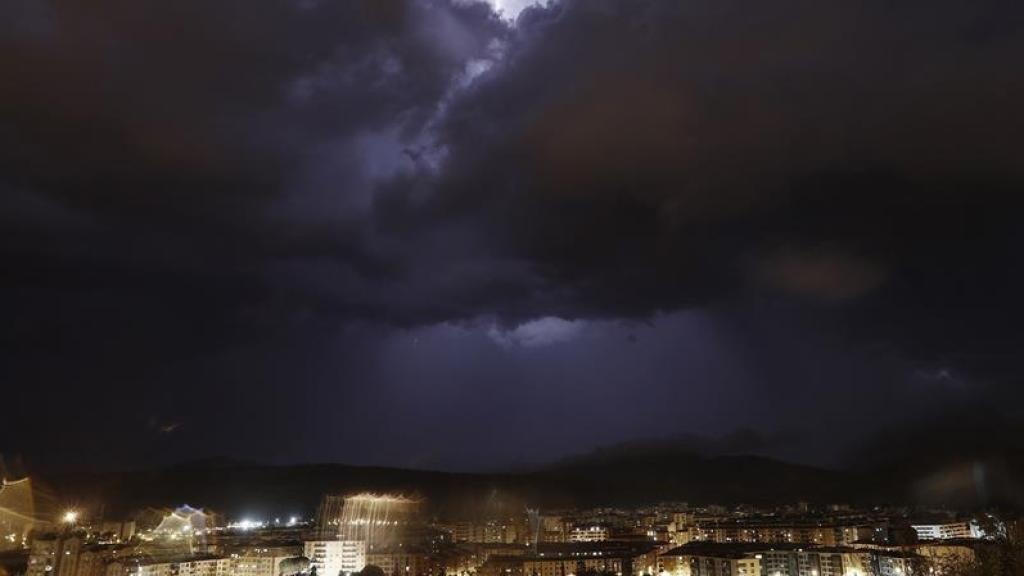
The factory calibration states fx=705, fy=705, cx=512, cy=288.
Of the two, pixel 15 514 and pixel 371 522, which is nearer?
pixel 15 514

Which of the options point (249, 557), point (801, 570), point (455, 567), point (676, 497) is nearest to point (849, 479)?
point (676, 497)

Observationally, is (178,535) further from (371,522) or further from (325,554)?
(325,554)

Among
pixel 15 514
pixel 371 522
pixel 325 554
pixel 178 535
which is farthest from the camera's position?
pixel 371 522

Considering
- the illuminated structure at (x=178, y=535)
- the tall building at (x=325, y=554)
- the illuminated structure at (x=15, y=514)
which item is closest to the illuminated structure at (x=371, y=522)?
the tall building at (x=325, y=554)

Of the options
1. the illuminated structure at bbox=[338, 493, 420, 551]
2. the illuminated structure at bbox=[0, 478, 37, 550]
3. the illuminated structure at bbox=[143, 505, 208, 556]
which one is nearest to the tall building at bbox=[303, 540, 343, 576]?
the illuminated structure at bbox=[338, 493, 420, 551]

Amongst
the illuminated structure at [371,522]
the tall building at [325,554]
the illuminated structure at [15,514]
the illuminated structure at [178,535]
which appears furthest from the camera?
the illuminated structure at [371,522]

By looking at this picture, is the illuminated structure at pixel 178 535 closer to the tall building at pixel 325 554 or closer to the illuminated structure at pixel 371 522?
the tall building at pixel 325 554

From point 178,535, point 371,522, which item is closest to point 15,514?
point 178,535

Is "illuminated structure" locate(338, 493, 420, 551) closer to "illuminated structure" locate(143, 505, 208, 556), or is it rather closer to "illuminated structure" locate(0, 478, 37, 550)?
"illuminated structure" locate(143, 505, 208, 556)

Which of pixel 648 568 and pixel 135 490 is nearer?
pixel 648 568

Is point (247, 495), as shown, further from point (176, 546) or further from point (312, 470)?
point (176, 546)

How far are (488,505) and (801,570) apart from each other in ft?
326

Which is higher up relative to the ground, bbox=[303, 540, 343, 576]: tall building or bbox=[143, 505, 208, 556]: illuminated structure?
bbox=[143, 505, 208, 556]: illuminated structure

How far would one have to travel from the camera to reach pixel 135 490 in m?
130
